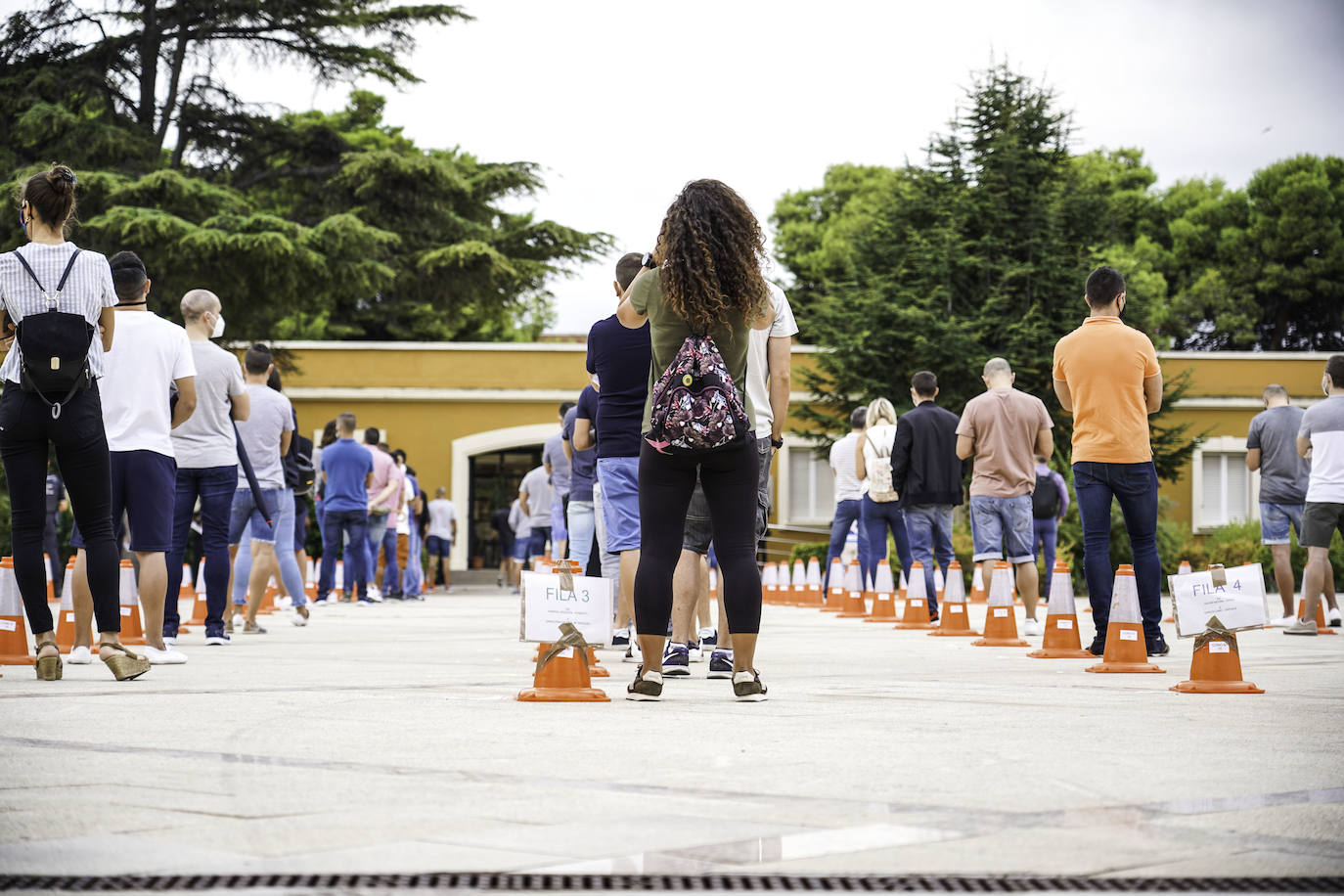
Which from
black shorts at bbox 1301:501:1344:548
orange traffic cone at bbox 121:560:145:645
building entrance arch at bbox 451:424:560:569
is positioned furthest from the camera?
building entrance arch at bbox 451:424:560:569

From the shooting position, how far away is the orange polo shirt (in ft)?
27.1

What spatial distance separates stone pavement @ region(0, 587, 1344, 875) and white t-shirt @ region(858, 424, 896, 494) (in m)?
5.98

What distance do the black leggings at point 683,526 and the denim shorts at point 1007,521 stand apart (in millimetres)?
4677

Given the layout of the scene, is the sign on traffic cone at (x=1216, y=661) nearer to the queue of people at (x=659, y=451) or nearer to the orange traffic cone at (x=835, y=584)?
the queue of people at (x=659, y=451)

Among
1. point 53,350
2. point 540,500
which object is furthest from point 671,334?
point 540,500

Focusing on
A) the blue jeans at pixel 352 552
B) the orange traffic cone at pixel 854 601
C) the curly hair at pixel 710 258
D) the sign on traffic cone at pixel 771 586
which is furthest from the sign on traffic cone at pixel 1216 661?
the sign on traffic cone at pixel 771 586

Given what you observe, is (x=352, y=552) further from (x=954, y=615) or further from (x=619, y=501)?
(x=619, y=501)

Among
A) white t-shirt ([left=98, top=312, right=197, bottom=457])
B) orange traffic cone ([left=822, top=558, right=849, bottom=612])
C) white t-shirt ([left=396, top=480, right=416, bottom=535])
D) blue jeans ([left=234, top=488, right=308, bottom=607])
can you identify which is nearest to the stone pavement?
white t-shirt ([left=98, top=312, right=197, bottom=457])

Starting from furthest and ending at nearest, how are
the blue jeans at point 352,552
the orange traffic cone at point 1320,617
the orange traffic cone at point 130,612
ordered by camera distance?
1. the blue jeans at point 352,552
2. the orange traffic cone at point 1320,617
3. the orange traffic cone at point 130,612

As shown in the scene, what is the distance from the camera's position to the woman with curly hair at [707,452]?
235 inches

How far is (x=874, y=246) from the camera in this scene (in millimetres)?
33031

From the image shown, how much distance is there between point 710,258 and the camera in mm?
5875

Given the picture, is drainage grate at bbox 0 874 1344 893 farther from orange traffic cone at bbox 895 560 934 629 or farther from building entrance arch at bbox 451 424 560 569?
building entrance arch at bbox 451 424 560 569

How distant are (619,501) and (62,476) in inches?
113
